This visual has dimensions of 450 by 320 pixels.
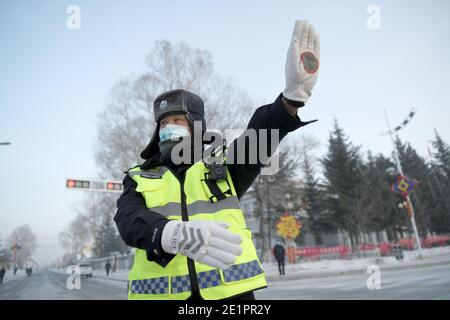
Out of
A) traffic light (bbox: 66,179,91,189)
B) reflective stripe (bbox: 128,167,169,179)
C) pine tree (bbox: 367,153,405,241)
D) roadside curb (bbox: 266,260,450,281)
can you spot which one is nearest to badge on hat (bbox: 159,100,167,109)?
reflective stripe (bbox: 128,167,169,179)

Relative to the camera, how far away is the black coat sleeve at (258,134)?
162 centimetres

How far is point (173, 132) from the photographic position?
6.37 feet

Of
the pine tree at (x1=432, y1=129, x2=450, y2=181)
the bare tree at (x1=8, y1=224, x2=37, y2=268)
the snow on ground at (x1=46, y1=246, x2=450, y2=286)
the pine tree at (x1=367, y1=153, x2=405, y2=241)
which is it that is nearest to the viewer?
the snow on ground at (x1=46, y1=246, x2=450, y2=286)

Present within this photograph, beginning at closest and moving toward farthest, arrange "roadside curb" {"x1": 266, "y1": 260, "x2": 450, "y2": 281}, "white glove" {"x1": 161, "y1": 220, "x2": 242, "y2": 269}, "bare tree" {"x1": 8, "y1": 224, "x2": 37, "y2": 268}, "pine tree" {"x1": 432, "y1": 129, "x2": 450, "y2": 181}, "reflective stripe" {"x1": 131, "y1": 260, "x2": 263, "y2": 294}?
"white glove" {"x1": 161, "y1": 220, "x2": 242, "y2": 269}
"reflective stripe" {"x1": 131, "y1": 260, "x2": 263, "y2": 294}
"roadside curb" {"x1": 266, "y1": 260, "x2": 450, "y2": 281}
"pine tree" {"x1": 432, "y1": 129, "x2": 450, "y2": 181}
"bare tree" {"x1": 8, "y1": 224, "x2": 37, "y2": 268}

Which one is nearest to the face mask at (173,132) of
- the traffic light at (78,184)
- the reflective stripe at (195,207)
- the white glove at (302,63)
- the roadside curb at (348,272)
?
the reflective stripe at (195,207)

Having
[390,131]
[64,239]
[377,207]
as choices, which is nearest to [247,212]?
[377,207]

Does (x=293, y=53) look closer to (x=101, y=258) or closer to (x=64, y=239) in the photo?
(x=101, y=258)

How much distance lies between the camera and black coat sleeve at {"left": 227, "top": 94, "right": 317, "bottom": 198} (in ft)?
5.32

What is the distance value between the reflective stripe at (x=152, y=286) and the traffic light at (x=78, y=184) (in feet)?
43.5

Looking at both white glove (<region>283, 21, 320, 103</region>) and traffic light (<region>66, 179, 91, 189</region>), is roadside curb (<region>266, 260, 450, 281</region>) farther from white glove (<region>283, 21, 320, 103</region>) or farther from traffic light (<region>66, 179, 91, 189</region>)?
white glove (<region>283, 21, 320, 103</region>)

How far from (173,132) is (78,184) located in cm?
1329

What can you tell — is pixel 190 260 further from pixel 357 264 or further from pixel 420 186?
pixel 420 186

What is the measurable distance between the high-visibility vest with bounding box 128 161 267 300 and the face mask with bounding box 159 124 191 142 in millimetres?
256
